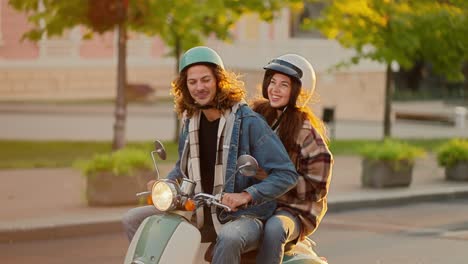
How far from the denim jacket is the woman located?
170mm

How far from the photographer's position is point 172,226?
5566 mm

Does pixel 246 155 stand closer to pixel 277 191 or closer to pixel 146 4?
pixel 277 191

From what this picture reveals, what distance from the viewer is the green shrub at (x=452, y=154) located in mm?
17188

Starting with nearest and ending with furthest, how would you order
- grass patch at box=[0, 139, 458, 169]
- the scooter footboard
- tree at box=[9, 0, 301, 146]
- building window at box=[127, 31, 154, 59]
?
the scooter footboard → grass patch at box=[0, 139, 458, 169] → tree at box=[9, 0, 301, 146] → building window at box=[127, 31, 154, 59]

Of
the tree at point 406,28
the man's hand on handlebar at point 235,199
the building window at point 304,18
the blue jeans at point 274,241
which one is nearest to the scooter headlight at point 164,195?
the man's hand on handlebar at point 235,199

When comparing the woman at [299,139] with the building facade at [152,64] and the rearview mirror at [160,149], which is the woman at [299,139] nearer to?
the rearview mirror at [160,149]

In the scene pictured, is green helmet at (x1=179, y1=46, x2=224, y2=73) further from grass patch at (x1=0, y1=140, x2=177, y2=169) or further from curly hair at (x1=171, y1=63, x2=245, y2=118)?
grass patch at (x1=0, y1=140, x2=177, y2=169)

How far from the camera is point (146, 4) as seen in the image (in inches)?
783

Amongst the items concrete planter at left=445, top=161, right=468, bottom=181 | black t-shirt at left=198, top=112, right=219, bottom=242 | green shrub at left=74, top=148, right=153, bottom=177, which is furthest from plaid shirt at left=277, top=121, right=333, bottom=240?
concrete planter at left=445, top=161, right=468, bottom=181

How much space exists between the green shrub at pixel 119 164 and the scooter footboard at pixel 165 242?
6983 mm

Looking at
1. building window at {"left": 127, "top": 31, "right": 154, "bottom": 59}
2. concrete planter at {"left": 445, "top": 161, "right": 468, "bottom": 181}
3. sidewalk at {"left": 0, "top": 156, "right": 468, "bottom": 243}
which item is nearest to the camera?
sidewalk at {"left": 0, "top": 156, "right": 468, "bottom": 243}

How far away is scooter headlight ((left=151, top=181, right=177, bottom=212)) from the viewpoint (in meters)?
5.62

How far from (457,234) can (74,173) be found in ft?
21.7

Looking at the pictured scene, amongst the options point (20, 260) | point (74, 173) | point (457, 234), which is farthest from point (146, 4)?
point (20, 260)
